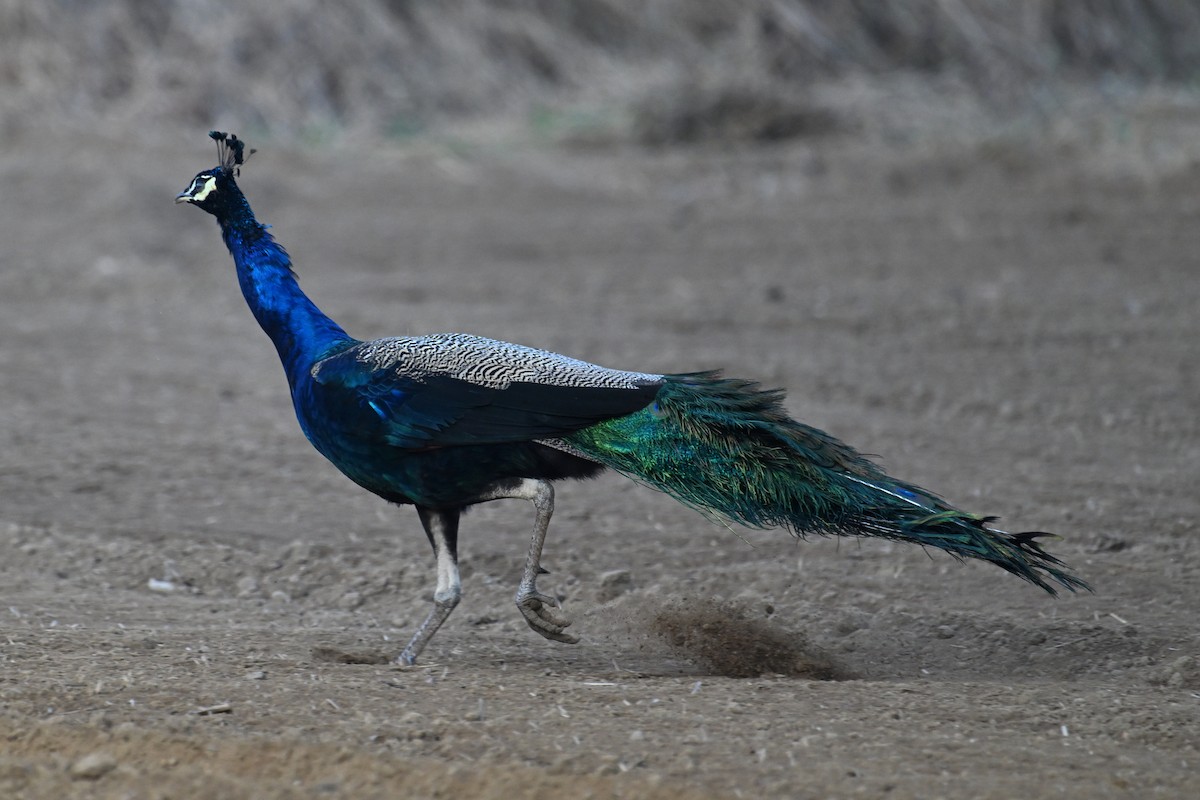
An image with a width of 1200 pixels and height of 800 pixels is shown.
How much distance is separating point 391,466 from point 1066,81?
12437mm

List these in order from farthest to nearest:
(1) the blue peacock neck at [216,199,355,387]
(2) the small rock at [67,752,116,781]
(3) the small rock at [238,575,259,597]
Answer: (3) the small rock at [238,575,259,597], (1) the blue peacock neck at [216,199,355,387], (2) the small rock at [67,752,116,781]

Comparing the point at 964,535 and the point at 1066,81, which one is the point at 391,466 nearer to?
the point at 964,535

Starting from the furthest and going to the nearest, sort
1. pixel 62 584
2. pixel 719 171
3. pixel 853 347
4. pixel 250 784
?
1. pixel 719 171
2. pixel 853 347
3. pixel 62 584
4. pixel 250 784

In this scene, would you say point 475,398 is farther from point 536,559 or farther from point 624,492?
point 624,492

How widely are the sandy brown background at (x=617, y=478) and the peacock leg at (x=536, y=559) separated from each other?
169 mm

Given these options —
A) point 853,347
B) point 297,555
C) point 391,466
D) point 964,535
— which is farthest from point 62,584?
point 853,347

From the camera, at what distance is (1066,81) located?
15516 mm

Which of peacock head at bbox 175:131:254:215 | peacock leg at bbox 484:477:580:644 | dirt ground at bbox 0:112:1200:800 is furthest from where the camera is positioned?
peacock head at bbox 175:131:254:215

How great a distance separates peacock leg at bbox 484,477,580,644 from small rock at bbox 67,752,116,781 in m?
1.39

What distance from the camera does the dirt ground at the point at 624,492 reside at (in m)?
3.86

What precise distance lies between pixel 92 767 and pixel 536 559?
151cm

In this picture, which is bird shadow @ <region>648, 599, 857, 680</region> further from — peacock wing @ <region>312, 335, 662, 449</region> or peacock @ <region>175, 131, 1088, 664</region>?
peacock wing @ <region>312, 335, 662, 449</region>

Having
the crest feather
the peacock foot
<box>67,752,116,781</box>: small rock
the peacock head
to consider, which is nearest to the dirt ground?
<box>67,752,116,781</box>: small rock

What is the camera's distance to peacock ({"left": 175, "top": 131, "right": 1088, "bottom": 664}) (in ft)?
14.7
